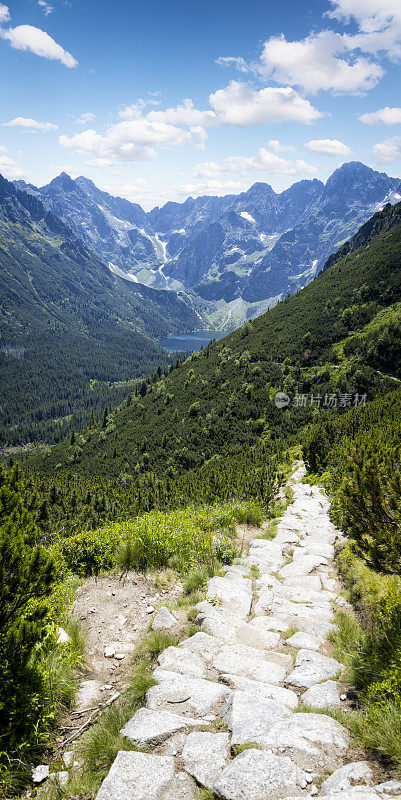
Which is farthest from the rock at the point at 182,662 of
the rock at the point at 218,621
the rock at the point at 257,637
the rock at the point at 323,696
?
the rock at the point at 323,696

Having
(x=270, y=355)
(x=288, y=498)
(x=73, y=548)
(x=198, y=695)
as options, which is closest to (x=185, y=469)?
(x=270, y=355)

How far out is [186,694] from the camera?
20.3 feet

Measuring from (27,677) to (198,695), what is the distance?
290 centimetres

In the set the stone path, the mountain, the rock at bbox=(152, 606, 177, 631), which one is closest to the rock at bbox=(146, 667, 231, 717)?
the stone path

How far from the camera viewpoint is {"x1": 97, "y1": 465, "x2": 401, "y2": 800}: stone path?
Answer: 4.32 m

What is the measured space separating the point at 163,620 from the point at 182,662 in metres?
1.78

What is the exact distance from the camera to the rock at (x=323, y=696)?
601 centimetres

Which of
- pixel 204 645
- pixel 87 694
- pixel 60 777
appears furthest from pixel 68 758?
pixel 204 645

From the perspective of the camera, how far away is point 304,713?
5625mm

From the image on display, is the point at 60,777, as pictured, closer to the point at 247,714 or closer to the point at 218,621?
the point at 247,714

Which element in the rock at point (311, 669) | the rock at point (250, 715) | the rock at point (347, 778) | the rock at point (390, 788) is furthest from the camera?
the rock at point (311, 669)

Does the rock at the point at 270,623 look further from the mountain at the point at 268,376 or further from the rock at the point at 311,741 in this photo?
the mountain at the point at 268,376

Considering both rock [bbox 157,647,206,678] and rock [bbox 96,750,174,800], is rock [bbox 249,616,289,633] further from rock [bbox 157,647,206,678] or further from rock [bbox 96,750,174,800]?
rock [bbox 96,750,174,800]

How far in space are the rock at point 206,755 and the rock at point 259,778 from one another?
238 mm
